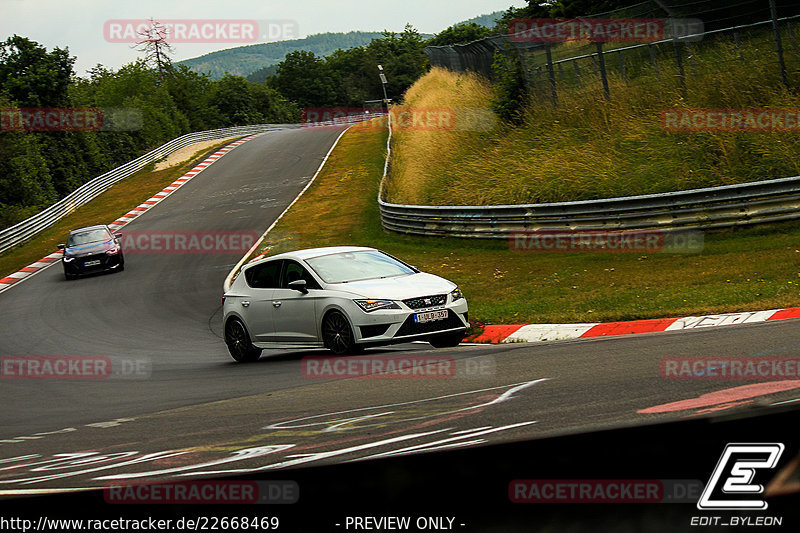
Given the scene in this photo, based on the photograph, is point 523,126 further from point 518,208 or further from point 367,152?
point 367,152

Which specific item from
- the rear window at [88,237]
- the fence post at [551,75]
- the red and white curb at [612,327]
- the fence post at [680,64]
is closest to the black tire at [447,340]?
the red and white curb at [612,327]

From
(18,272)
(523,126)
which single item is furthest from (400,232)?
(18,272)

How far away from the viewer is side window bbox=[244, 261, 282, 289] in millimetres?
12453

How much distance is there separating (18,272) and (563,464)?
30273 mm

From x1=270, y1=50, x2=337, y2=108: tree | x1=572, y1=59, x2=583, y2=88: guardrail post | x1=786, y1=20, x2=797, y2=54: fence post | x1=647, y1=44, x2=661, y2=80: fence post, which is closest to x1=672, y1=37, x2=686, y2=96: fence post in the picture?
x1=647, y1=44, x2=661, y2=80: fence post

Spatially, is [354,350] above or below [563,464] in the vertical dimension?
below

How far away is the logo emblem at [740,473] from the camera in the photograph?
4.73ft

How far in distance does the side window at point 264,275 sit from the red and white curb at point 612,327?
120 inches

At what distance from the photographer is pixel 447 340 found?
11.7 m

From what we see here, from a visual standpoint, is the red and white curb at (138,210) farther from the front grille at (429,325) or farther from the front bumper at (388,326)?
the front grille at (429,325)

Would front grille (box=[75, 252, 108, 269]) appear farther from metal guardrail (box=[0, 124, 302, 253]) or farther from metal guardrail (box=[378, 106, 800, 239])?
metal guardrail (box=[378, 106, 800, 239])

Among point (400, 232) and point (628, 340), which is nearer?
point (628, 340)

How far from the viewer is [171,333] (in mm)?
16719

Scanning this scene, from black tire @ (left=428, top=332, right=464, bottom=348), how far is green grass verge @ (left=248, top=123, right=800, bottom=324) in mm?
1822
